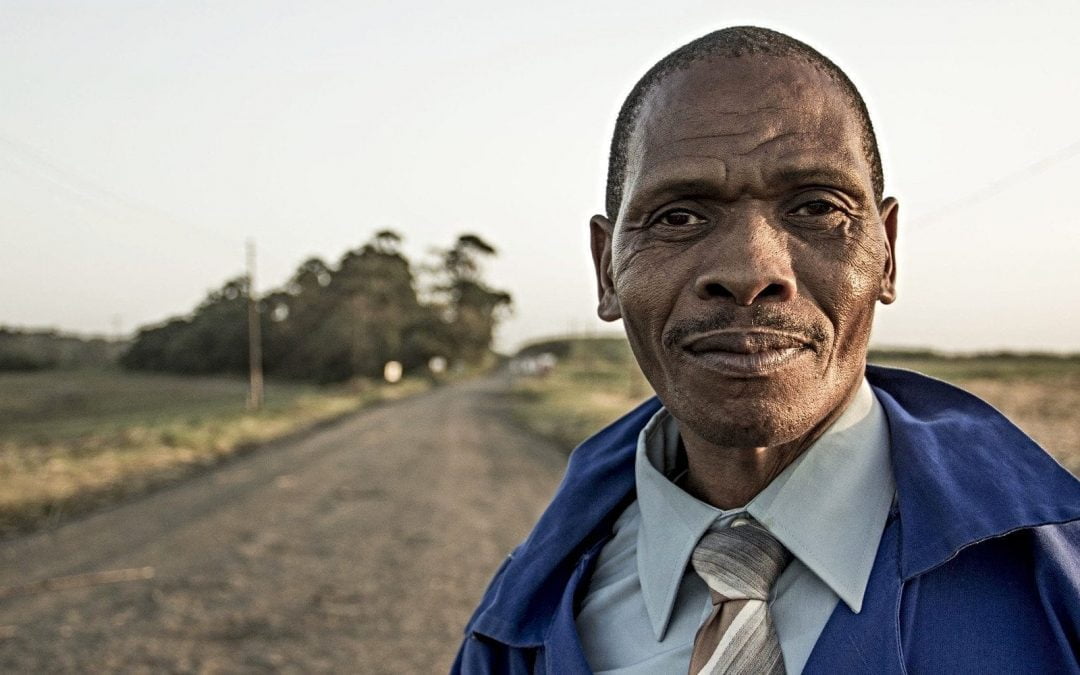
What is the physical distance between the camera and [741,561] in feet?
4.42

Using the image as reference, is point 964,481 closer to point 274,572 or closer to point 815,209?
point 815,209

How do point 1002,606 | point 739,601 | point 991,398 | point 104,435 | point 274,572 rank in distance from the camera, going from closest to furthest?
point 1002,606
point 739,601
point 274,572
point 104,435
point 991,398

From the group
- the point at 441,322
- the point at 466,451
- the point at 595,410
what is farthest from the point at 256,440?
the point at 441,322

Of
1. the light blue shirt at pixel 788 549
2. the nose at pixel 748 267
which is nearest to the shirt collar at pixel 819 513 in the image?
the light blue shirt at pixel 788 549

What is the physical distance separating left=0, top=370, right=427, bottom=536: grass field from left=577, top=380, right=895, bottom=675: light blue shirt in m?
10.4

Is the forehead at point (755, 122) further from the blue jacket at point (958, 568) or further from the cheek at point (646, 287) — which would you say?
the blue jacket at point (958, 568)

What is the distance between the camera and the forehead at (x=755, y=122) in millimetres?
1400

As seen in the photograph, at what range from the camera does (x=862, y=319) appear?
140 centimetres

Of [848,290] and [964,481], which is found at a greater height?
[848,290]

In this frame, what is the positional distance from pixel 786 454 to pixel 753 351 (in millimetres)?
274

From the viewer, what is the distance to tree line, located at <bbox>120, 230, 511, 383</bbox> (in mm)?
61594

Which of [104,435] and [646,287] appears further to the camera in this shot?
[104,435]

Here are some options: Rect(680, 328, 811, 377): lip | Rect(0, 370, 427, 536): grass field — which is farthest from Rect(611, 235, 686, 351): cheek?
Rect(0, 370, 427, 536): grass field

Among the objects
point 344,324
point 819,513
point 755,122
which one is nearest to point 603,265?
point 755,122
